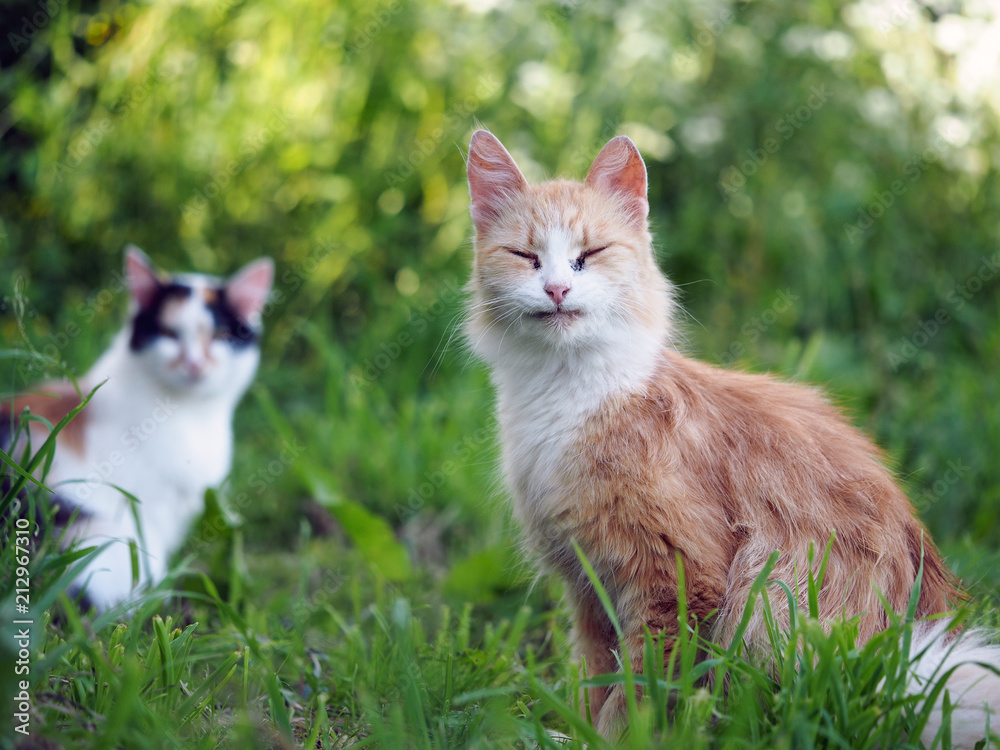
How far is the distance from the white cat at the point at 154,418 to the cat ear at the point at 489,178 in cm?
136

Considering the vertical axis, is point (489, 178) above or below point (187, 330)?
above

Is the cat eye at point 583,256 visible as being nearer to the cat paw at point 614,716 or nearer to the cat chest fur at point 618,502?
the cat chest fur at point 618,502

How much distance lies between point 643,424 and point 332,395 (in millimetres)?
2510

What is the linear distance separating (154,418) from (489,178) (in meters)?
1.66

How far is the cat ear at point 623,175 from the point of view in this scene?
7.98 feet

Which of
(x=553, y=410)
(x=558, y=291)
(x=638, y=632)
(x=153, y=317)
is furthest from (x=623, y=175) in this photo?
(x=153, y=317)

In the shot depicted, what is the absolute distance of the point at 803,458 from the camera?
7.15 ft

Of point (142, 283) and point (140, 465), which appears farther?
point (142, 283)

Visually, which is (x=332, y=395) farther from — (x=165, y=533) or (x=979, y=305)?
(x=979, y=305)

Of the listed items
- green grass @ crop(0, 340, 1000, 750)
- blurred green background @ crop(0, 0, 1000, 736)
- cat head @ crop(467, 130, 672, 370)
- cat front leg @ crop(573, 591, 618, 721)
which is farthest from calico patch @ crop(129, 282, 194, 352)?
cat front leg @ crop(573, 591, 618, 721)

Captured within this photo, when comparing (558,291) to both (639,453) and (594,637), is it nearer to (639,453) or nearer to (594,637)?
(639,453)

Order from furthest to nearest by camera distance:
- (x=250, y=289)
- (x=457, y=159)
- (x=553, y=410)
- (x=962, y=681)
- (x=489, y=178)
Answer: (x=457, y=159), (x=250, y=289), (x=489, y=178), (x=553, y=410), (x=962, y=681)

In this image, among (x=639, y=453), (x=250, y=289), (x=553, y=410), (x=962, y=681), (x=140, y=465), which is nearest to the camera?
(x=962, y=681)

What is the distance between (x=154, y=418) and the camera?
125 inches
